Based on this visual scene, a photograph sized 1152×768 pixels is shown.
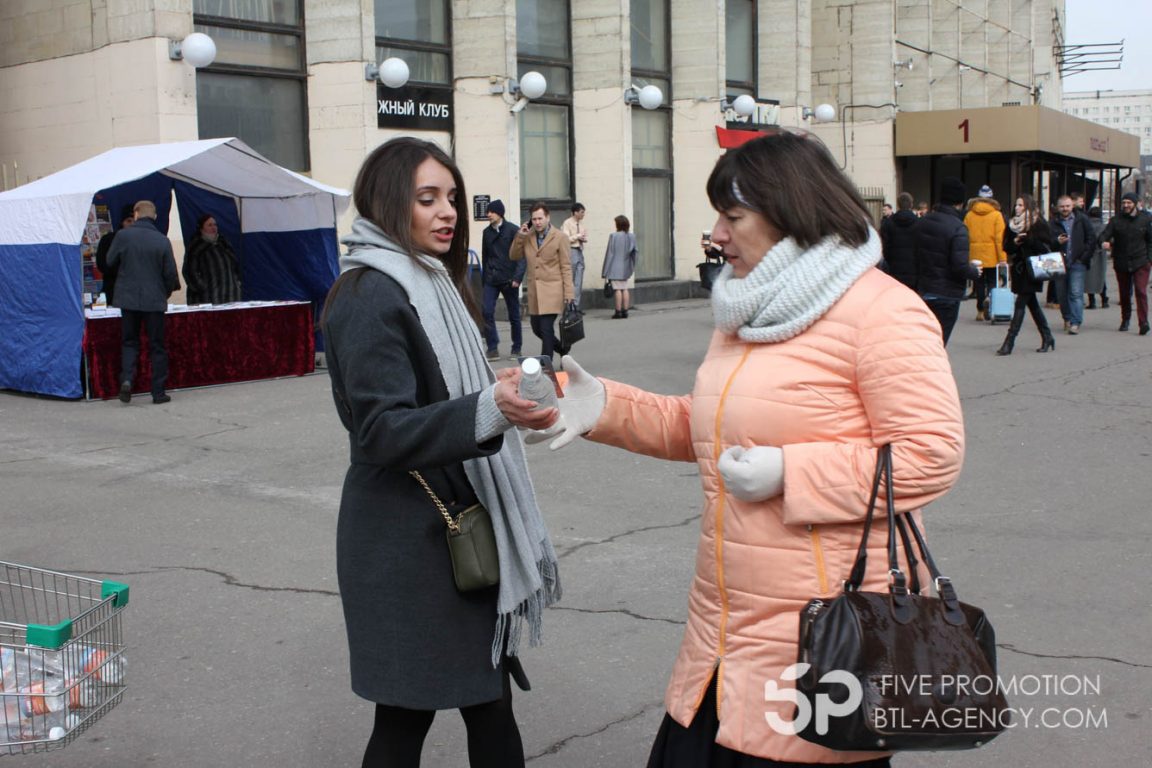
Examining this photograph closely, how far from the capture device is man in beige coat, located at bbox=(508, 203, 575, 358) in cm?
1397

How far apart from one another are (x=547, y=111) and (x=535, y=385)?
2169 cm

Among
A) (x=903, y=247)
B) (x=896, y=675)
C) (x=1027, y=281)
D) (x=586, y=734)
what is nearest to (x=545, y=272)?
(x=903, y=247)

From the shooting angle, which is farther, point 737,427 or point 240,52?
point 240,52

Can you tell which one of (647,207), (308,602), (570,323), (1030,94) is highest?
(1030,94)

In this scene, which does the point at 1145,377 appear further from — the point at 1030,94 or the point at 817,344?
the point at 1030,94

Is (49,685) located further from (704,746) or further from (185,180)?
(185,180)

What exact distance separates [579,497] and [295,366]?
7005 mm

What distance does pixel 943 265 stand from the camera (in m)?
11.9

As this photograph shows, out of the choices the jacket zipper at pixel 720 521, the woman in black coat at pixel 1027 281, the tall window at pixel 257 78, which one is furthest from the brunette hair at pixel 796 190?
the tall window at pixel 257 78

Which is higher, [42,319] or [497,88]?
[497,88]

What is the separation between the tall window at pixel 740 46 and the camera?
2802 cm

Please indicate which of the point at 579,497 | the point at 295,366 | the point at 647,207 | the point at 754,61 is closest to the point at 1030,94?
the point at 754,61

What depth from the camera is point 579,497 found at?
25.2 feet

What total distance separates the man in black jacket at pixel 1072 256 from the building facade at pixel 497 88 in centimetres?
395
